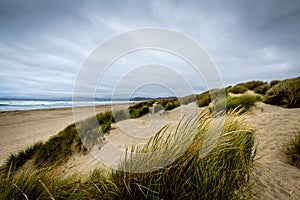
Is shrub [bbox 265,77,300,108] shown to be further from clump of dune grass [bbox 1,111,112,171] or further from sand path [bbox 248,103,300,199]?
clump of dune grass [bbox 1,111,112,171]

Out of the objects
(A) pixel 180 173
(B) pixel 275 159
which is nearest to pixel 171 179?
(A) pixel 180 173

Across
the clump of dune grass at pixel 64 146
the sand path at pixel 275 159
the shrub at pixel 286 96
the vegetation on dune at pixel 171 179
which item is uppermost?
the shrub at pixel 286 96

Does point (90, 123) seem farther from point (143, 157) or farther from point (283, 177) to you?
point (283, 177)

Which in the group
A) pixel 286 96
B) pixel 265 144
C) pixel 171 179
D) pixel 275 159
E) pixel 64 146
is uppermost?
pixel 286 96

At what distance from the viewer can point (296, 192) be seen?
266 centimetres

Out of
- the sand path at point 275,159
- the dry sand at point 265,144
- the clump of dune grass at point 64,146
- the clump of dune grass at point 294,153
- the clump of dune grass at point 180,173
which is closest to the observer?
the clump of dune grass at point 180,173

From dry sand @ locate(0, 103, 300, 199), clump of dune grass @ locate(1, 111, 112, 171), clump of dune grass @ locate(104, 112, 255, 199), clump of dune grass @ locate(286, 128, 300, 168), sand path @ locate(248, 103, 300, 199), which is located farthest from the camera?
clump of dune grass @ locate(1, 111, 112, 171)

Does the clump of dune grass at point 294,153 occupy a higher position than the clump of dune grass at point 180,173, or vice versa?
the clump of dune grass at point 180,173

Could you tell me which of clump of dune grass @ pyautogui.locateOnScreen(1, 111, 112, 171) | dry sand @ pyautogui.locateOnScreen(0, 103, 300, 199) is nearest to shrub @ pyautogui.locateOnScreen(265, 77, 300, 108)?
dry sand @ pyautogui.locateOnScreen(0, 103, 300, 199)

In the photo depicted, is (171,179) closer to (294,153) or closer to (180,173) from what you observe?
(180,173)

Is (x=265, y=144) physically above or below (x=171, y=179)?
below

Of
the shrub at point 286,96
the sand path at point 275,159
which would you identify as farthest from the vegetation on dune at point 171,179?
the shrub at point 286,96

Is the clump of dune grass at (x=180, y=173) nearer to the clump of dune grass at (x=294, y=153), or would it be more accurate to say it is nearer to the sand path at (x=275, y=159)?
the sand path at (x=275, y=159)

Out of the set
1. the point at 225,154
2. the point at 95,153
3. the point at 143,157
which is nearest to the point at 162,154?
the point at 143,157
